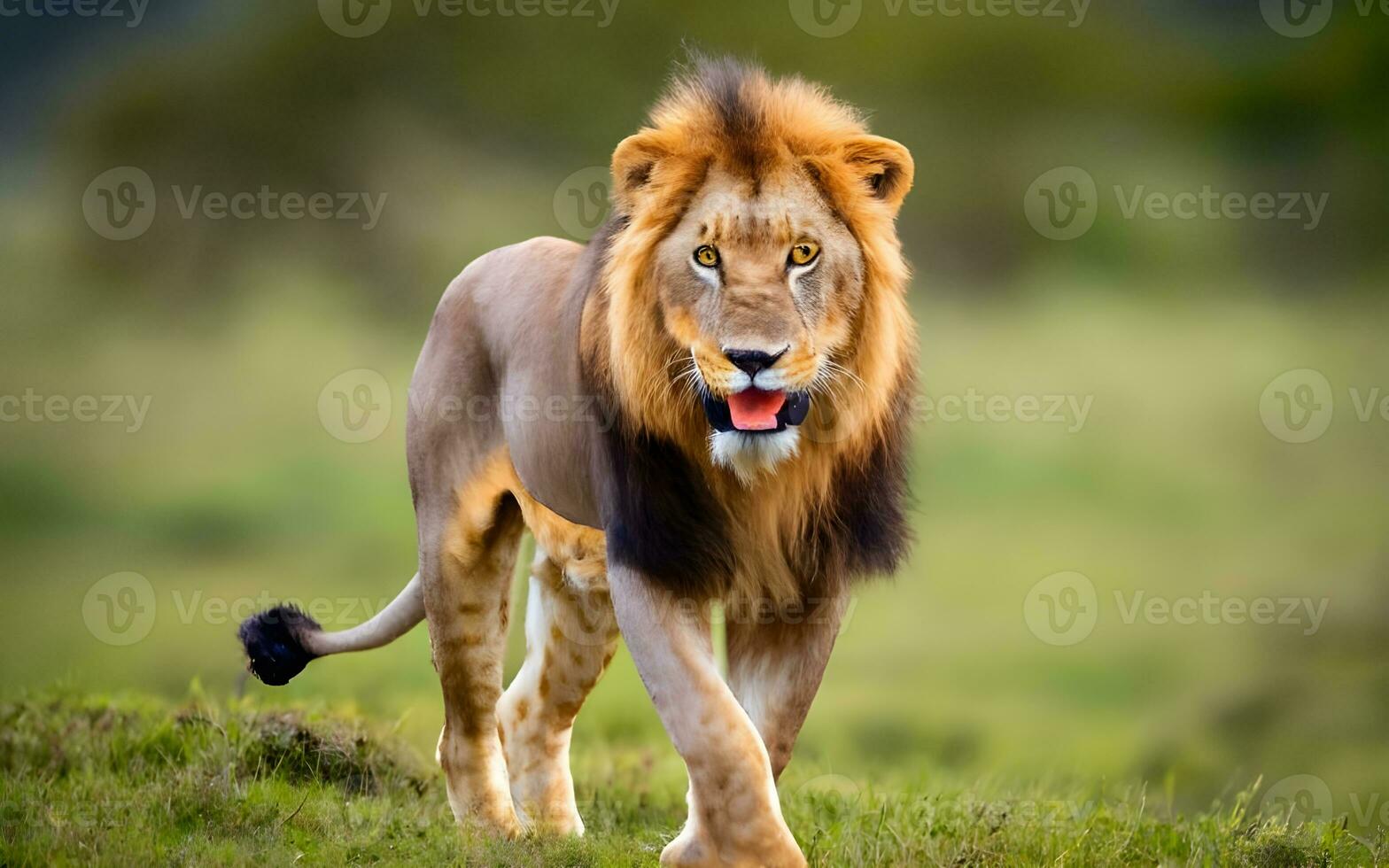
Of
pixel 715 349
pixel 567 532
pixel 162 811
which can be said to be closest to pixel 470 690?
pixel 567 532

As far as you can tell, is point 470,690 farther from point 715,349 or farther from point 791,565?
point 715,349

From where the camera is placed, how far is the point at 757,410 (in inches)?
159

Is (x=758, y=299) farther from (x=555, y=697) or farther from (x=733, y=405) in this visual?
(x=555, y=697)

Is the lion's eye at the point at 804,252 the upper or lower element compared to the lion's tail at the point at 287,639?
upper

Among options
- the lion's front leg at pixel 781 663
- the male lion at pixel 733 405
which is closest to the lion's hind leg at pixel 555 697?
the male lion at pixel 733 405

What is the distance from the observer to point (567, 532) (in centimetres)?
535

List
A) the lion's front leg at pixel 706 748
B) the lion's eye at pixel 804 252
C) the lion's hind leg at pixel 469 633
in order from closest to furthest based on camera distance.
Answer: the lion's front leg at pixel 706 748 → the lion's eye at pixel 804 252 → the lion's hind leg at pixel 469 633

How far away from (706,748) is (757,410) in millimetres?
824

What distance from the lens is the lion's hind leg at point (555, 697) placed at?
18.4ft

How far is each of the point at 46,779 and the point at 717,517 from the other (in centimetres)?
288

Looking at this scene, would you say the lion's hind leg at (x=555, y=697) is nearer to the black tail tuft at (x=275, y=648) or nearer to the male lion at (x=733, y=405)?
the male lion at (x=733, y=405)

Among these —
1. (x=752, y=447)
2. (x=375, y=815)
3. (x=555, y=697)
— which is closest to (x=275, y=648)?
(x=375, y=815)

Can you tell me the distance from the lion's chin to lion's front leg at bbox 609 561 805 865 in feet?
1.37

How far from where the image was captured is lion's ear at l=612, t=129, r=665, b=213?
14.0 feet
